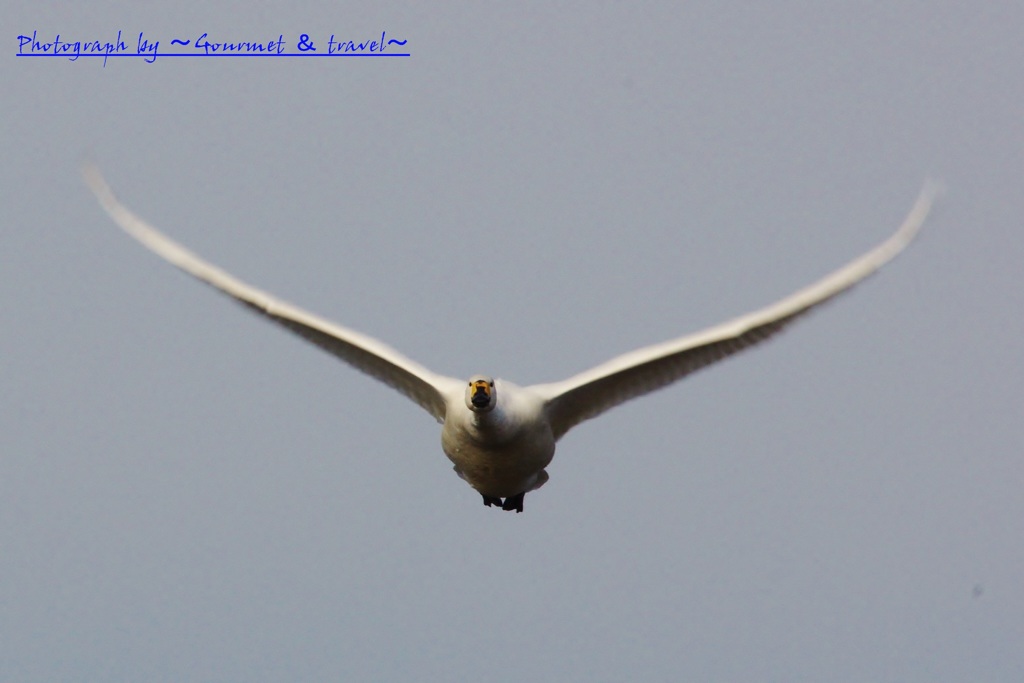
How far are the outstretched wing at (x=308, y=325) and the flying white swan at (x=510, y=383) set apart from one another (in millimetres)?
14

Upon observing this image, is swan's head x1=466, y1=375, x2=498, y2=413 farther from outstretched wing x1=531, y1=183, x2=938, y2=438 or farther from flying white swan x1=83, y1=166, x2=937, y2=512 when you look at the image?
Result: outstretched wing x1=531, y1=183, x2=938, y2=438

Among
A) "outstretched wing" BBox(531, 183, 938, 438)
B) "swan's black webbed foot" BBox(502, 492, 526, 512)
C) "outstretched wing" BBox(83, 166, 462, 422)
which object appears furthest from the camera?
"swan's black webbed foot" BBox(502, 492, 526, 512)

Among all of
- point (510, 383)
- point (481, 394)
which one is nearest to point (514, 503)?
point (510, 383)

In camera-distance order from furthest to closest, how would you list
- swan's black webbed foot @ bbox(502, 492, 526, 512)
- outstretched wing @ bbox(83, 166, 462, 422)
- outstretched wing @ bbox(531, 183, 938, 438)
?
swan's black webbed foot @ bbox(502, 492, 526, 512) < outstretched wing @ bbox(83, 166, 462, 422) < outstretched wing @ bbox(531, 183, 938, 438)

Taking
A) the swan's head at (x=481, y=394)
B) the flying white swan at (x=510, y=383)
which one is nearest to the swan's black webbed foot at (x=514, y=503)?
the flying white swan at (x=510, y=383)

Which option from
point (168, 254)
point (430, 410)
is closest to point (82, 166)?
point (168, 254)

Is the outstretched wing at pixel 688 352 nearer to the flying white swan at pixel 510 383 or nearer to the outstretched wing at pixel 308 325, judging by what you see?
the flying white swan at pixel 510 383

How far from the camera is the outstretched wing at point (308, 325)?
90.5ft

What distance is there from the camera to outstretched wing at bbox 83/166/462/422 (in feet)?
90.5

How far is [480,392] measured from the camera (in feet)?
84.5

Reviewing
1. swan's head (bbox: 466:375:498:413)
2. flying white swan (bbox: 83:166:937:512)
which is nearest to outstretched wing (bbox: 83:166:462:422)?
flying white swan (bbox: 83:166:937:512)

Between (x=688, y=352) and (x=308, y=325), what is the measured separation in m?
5.40

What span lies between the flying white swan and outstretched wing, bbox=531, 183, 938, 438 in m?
0.01

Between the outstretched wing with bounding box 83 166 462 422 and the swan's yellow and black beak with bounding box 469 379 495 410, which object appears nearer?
the swan's yellow and black beak with bounding box 469 379 495 410
